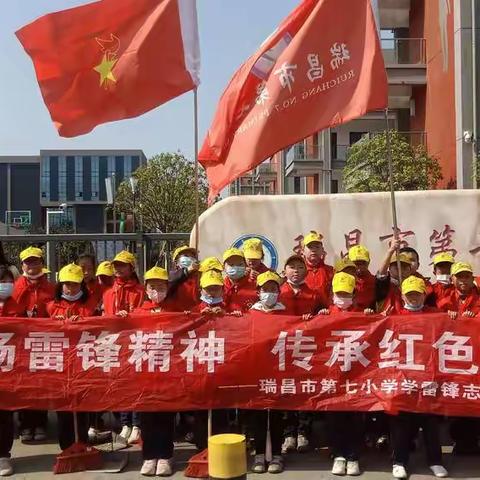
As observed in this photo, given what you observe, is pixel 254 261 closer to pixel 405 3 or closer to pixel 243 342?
pixel 243 342

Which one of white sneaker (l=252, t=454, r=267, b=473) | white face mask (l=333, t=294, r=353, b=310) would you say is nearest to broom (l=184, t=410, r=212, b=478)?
white sneaker (l=252, t=454, r=267, b=473)

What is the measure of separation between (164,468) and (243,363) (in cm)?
101

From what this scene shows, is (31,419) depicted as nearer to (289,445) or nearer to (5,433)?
(5,433)

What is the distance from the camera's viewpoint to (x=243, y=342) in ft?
18.6

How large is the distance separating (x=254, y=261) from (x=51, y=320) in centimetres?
197

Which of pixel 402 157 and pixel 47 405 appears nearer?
pixel 47 405

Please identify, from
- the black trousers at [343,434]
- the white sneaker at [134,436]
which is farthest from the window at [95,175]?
the black trousers at [343,434]

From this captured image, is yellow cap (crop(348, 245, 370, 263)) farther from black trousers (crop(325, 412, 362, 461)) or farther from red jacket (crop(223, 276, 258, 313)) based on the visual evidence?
black trousers (crop(325, 412, 362, 461))

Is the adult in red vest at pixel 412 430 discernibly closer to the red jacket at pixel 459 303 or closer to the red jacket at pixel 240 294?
the red jacket at pixel 459 303

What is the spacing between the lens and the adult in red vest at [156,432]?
5508 mm

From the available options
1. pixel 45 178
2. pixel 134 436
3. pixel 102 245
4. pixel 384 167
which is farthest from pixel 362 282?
pixel 45 178

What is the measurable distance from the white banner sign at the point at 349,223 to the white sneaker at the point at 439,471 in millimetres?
3225

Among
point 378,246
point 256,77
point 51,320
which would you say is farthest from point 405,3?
point 51,320

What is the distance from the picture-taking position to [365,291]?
6.26 metres
